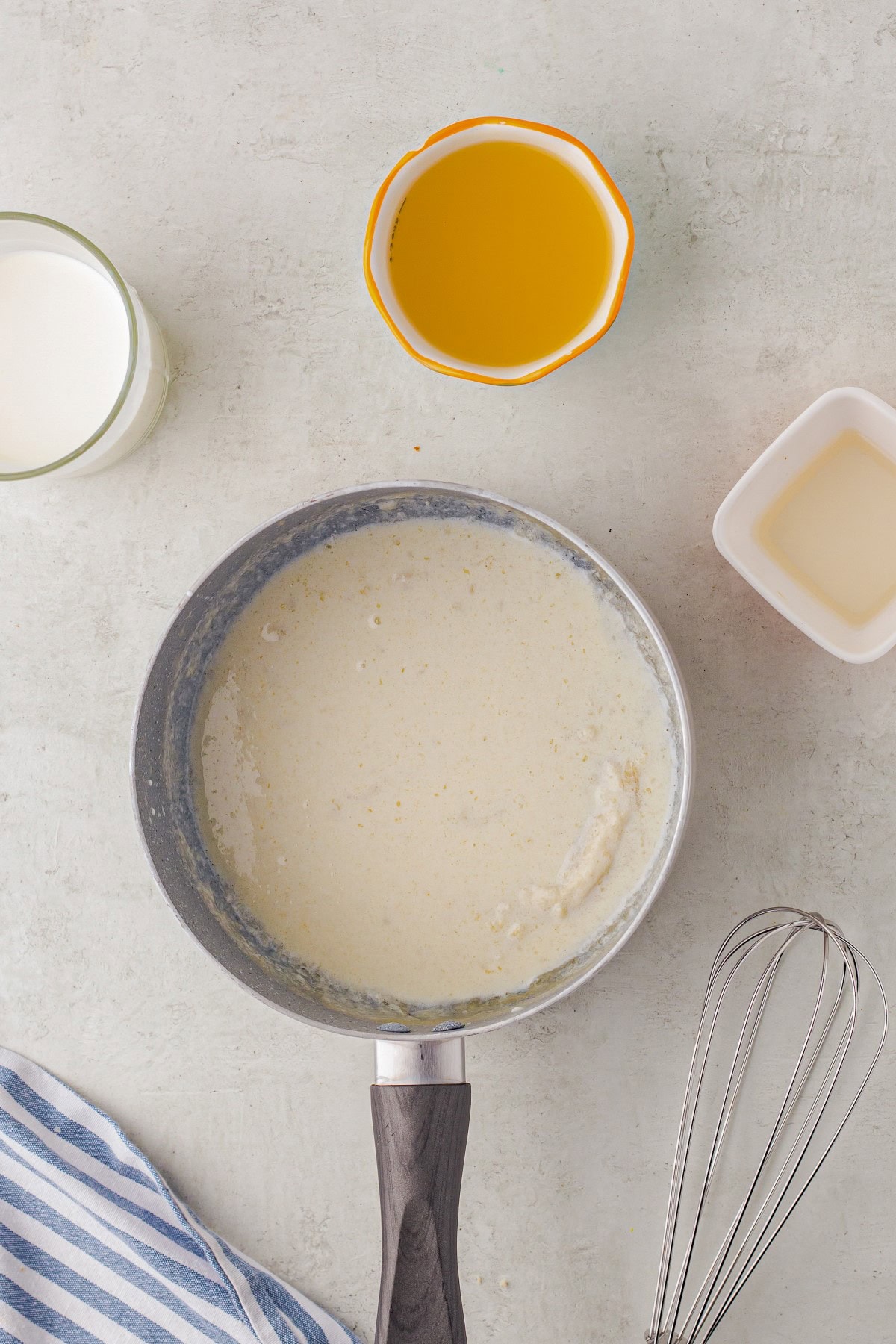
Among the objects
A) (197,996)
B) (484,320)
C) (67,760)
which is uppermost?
(484,320)

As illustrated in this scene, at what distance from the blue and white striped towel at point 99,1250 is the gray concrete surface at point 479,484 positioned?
0.10 ft

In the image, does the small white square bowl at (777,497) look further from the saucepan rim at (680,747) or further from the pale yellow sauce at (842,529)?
the saucepan rim at (680,747)

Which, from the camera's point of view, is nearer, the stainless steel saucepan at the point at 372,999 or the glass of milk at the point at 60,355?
the stainless steel saucepan at the point at 372,999

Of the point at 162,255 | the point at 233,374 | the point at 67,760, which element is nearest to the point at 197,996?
the point at 67,760

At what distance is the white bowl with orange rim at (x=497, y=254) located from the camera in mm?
990

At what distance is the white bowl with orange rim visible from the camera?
0.99 meters

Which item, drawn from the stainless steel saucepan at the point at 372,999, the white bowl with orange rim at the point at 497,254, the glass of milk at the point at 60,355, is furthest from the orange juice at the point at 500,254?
the glass of milk at the point at 60,355

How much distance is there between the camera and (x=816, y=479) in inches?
39.4

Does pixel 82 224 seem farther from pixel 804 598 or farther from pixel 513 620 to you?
pixel 804 598

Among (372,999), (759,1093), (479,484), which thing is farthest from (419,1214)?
(479,484)

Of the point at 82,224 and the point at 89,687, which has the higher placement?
the point at 82,224

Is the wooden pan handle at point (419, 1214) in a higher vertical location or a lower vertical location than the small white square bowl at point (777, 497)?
lower

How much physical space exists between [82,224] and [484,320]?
0.44m

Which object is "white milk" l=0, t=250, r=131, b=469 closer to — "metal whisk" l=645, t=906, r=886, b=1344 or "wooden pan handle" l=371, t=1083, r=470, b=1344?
"wooden pan handle" l=371, t=1083, r=470, b=1344
